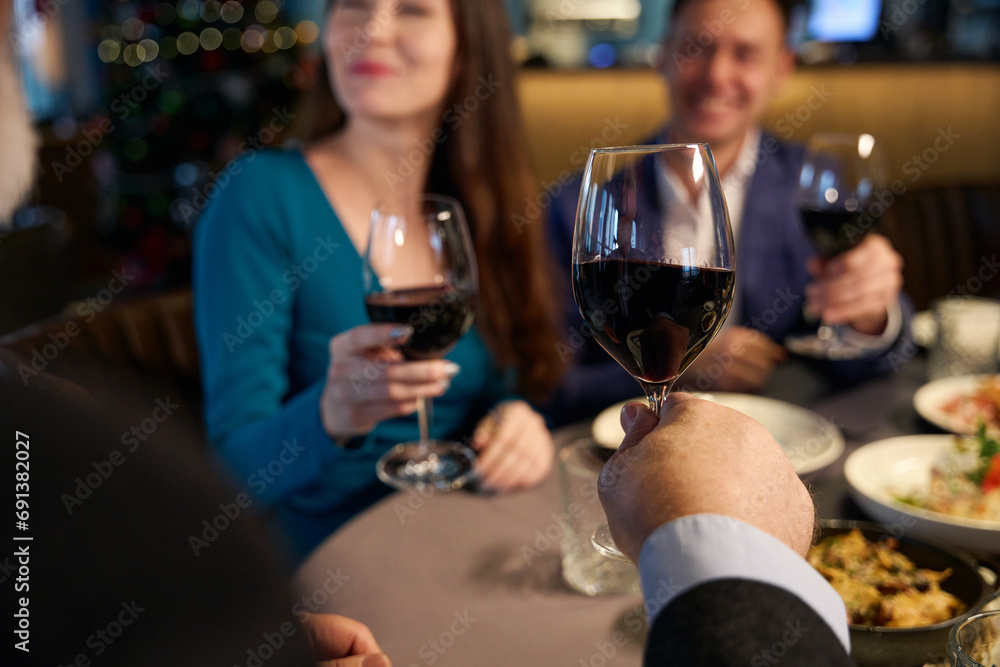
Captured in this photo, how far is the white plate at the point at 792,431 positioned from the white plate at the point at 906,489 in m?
0.04

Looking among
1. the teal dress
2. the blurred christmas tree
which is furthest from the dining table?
the blurred christmas tree

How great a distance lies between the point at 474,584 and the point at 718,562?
42 cm

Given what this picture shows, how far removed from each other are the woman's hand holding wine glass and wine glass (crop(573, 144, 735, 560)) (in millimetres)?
385

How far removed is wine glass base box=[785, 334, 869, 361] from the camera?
136 cm

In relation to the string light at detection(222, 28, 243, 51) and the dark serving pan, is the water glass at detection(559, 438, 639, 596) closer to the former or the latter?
the dark serving pan

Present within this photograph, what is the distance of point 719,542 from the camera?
1.35 feet

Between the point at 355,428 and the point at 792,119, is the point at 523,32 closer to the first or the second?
the point at 792,119

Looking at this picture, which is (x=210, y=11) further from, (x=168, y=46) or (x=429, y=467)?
(x=429, y=467)

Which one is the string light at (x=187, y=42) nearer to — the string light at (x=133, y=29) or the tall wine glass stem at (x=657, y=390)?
the string light at (x=133, y=29)

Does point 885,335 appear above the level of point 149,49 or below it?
below

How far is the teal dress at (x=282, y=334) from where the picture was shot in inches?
49.4

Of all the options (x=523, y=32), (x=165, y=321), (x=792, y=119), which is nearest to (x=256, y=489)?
(x=165, y=321)

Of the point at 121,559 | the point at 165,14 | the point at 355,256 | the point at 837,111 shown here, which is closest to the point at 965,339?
the point at 355,256

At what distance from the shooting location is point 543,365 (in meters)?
1.49
